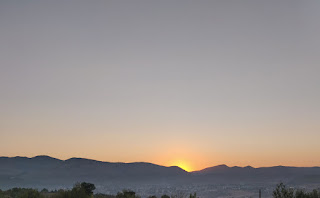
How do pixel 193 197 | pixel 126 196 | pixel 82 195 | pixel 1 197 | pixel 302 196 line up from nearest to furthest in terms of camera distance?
pixel 193 197 → pixel 302 196 → pixel 82 195 → pixel 126 196 → pixel 1 197

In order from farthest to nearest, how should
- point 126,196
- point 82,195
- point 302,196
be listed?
point 126,196, point 82,195, point 302,196

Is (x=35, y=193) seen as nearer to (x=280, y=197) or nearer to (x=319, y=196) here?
(x=280, y=197)

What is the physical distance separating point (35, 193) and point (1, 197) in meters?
17.3

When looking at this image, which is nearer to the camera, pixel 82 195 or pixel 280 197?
pixel 280 197

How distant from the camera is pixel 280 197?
48.1 m

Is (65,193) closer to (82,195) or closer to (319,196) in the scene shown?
(82,195)

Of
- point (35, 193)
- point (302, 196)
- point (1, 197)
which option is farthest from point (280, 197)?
point (1, 197)

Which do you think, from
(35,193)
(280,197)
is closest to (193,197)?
(280,197)

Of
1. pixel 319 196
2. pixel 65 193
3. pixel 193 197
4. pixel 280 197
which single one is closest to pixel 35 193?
pixel 65 193

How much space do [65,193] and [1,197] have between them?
70.6ft

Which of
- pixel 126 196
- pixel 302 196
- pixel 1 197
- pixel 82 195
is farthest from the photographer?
pixel 1 197

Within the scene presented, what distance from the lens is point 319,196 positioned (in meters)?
48.9

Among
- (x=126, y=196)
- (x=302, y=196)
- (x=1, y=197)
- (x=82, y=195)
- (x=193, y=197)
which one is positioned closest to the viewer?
(x=193, y=197)

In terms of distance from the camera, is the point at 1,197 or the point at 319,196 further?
the point at 1,197
